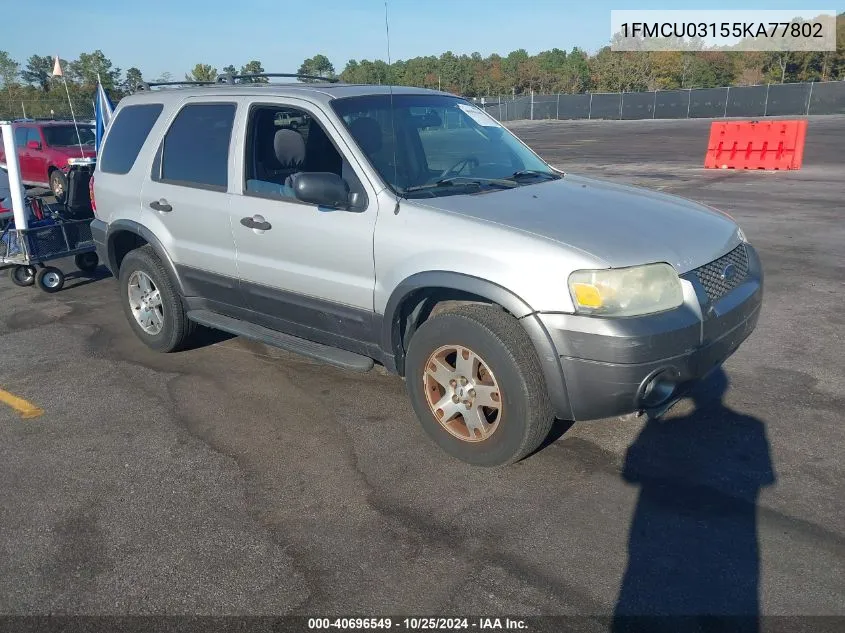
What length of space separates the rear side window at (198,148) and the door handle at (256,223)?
36 cm

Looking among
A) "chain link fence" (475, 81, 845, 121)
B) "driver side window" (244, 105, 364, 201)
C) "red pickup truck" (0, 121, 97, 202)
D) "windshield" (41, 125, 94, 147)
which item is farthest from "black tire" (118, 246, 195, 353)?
"chain link fence" (475, 81, 845, 121)

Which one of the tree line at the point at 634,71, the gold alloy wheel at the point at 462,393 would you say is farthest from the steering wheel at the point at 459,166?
the tree line at the point at 634,71

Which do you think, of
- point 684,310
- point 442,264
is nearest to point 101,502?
point 442,264

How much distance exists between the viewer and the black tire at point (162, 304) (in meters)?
5.51

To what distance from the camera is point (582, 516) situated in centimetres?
337

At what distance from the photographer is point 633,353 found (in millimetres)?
3246

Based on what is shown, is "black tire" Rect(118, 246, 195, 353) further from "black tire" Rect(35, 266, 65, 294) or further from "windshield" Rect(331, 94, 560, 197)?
"black tire" Rect(35, 266, 65, 294)

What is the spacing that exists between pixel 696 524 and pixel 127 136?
498 centimetres

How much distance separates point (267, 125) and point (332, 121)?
0.67 meters

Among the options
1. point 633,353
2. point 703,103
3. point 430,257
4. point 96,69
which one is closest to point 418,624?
point 633,353

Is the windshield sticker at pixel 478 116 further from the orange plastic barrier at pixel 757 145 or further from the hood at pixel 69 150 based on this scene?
the orange plastic barrier at pixel 757 145

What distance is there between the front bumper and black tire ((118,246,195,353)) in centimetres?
326

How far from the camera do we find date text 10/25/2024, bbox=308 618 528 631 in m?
2.71

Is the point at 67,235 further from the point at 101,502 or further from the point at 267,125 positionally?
the point at 101,502
